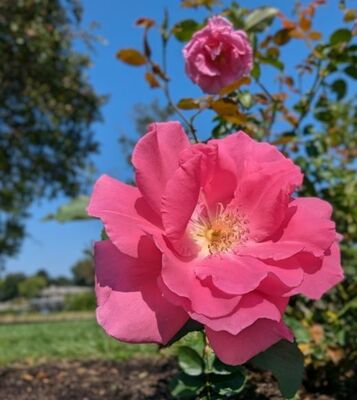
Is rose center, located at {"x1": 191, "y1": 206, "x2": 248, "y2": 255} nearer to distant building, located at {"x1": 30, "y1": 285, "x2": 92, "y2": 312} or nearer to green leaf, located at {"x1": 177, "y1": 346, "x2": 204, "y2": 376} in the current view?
green leaf, located at {"x1": 177, "y1": 346, "x2": 204, "y2": 376}

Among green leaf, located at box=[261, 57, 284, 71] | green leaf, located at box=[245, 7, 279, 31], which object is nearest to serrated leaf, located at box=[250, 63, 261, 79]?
green leaf, located at box=[261, 57, 284, 71]

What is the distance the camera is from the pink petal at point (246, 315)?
0.70 meters

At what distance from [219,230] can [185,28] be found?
3.56 ft

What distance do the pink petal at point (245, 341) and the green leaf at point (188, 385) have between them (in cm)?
53

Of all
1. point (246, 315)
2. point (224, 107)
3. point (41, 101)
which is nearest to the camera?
point (246, 315)

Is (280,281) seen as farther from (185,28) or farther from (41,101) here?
(41,101)

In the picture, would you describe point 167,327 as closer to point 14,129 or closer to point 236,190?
point 236,190

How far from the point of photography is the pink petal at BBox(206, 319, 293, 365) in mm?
729

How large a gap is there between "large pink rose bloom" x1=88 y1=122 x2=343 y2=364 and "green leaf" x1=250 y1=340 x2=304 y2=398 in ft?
0.44

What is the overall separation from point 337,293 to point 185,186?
1.52 meters

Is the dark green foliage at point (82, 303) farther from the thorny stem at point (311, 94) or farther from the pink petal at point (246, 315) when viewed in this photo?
the pink petal at point (246, 315)

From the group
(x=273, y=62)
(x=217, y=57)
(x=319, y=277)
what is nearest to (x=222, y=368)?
(x=319, y=277)

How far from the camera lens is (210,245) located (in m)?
0.86

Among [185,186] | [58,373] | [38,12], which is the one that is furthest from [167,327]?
[38,12]
